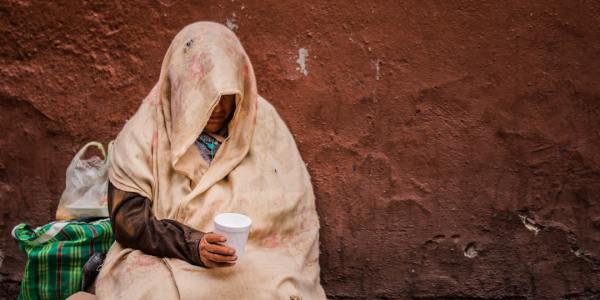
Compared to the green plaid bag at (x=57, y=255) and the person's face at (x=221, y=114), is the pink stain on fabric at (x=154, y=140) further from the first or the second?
the green plaid bag at (x=57, y=255)

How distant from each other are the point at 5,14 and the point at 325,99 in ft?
5.54

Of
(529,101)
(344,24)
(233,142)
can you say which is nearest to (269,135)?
(233,142)

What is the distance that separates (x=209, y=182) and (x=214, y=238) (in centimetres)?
39

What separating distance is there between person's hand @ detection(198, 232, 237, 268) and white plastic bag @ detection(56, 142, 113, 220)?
0.86m

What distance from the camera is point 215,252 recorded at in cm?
273

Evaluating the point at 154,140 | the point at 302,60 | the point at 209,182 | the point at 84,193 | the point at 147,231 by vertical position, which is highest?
the point at 302,60

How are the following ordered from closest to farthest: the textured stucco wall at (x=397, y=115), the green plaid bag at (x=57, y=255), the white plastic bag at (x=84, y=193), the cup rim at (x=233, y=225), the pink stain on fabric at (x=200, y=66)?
the cup rim at (x=233, y=225)
the pink stain on fabric at (x=200, y=66)
the green plaid bag at (x=57, y=255)
the white plastic bag at (x=84, y=193)
the textured stucco wall at (x=397, y=115)

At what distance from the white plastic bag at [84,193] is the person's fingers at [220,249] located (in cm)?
91

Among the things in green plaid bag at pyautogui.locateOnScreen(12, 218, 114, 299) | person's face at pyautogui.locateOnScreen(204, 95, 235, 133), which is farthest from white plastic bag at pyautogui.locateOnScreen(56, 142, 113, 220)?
person's face at pyautogui.locateOnScreen(204, 95, 235, 133)

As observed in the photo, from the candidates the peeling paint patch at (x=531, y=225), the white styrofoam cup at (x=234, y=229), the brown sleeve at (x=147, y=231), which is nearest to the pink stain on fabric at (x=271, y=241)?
the brown sleeve at (x=147, y=231)

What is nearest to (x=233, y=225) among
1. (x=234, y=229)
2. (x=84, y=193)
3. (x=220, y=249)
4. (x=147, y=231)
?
(x=234, y=229)

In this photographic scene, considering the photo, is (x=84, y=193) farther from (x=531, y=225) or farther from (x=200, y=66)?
(x=531, y=225)

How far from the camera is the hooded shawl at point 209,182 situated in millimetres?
2865

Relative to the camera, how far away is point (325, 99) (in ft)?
12.6
